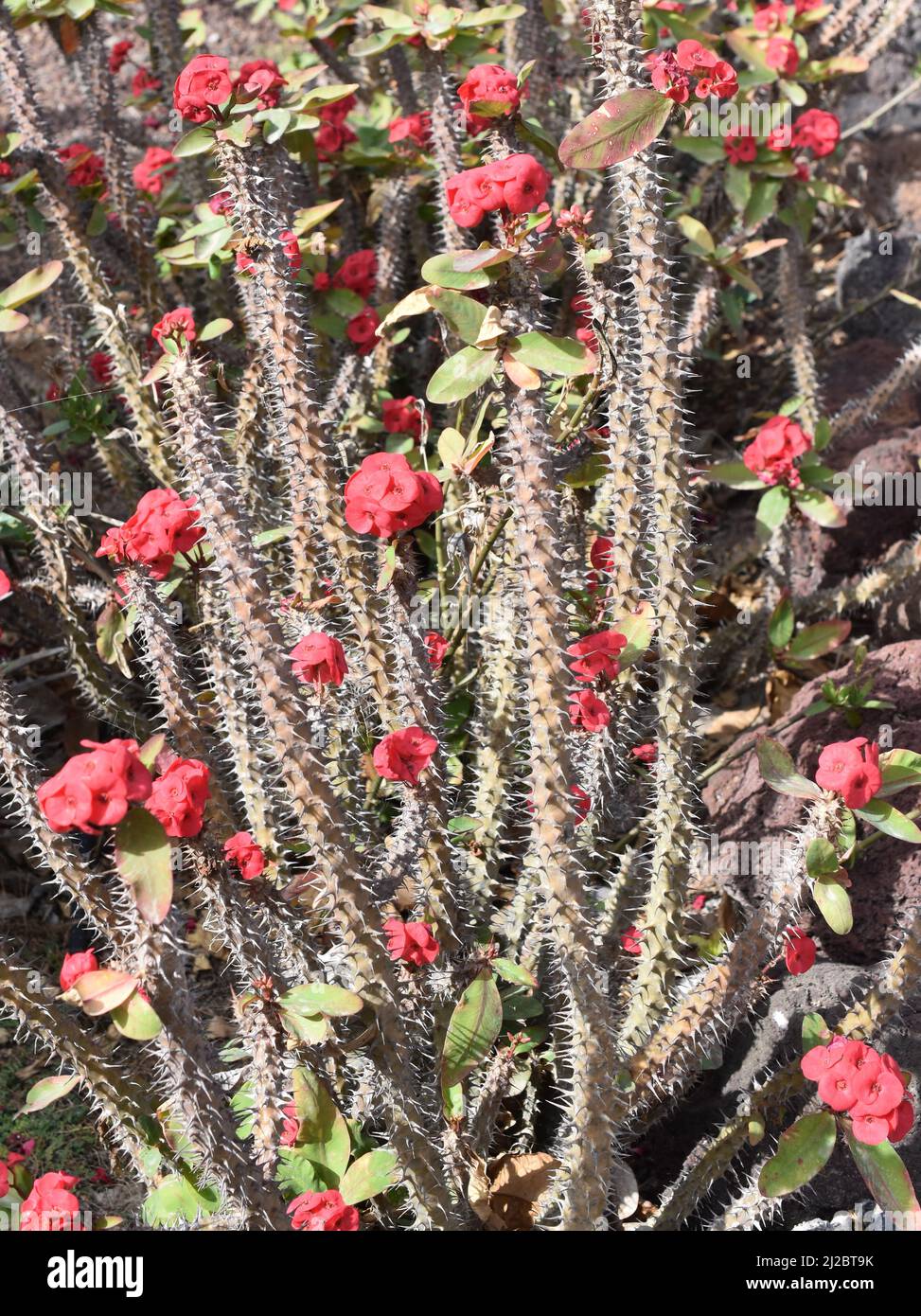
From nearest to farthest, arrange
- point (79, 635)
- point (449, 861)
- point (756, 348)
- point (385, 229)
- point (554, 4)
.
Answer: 1. point (449, 861)
2. point (79, 635)
3. point (385, 229)
4. point (554, 4)
5. point (756, 348)

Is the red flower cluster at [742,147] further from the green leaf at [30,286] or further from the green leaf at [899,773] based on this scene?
the green leaf at [899,773]

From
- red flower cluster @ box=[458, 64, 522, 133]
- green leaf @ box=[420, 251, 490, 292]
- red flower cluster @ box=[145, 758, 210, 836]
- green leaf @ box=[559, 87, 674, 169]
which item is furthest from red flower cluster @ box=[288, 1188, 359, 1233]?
red flower cluster @ box=[458, 64, 522, 133]

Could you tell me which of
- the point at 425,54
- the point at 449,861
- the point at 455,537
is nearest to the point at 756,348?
the point at 425,54

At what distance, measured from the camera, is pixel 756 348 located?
500 cm

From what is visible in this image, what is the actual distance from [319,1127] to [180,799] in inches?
29.1

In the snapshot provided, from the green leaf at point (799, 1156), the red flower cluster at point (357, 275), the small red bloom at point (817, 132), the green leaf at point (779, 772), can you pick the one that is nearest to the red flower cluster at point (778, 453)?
the small red bloom at point (817, 132)

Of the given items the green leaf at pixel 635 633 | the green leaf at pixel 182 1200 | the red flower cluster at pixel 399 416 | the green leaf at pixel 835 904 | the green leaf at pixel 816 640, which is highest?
the green leaf at pixel 635 633

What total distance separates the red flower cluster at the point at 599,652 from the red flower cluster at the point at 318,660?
0.45 m

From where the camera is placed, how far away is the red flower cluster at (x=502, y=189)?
5.65ft

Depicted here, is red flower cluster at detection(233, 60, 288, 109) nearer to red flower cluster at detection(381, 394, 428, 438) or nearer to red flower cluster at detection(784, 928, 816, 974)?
red flower cluster at detection(381, 394, 428, 438)

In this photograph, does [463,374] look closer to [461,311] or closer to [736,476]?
[461,311]

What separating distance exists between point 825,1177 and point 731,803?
3.41 ft
